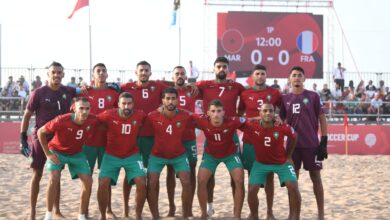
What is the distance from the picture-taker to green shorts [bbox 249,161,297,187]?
7.71 meters

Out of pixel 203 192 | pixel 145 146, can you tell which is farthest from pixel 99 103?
pixel 203 192

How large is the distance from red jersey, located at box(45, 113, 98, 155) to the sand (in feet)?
4.20

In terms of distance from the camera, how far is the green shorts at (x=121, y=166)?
25.7ft

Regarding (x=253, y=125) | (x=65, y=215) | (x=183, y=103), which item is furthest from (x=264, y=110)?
(x=65, y=215)

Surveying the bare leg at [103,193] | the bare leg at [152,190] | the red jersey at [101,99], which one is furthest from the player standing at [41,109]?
the bare leg at [152,190]

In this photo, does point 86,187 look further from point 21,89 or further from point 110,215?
point 21,89

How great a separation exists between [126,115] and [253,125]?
171cm

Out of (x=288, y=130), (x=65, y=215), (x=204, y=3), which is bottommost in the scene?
(x=65, y=215)

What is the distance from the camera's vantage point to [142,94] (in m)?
8.50

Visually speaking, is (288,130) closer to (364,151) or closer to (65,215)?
(65,215)

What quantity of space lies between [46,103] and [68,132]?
0.64m

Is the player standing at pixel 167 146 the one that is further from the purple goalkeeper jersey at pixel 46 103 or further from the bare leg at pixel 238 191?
the purple goalkeeper jersey at pixel 46 103

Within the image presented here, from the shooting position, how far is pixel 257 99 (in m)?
8.24

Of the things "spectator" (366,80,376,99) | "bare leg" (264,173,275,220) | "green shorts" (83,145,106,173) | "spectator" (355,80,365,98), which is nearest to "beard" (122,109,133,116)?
"green shorts" (83,145,106,173)
